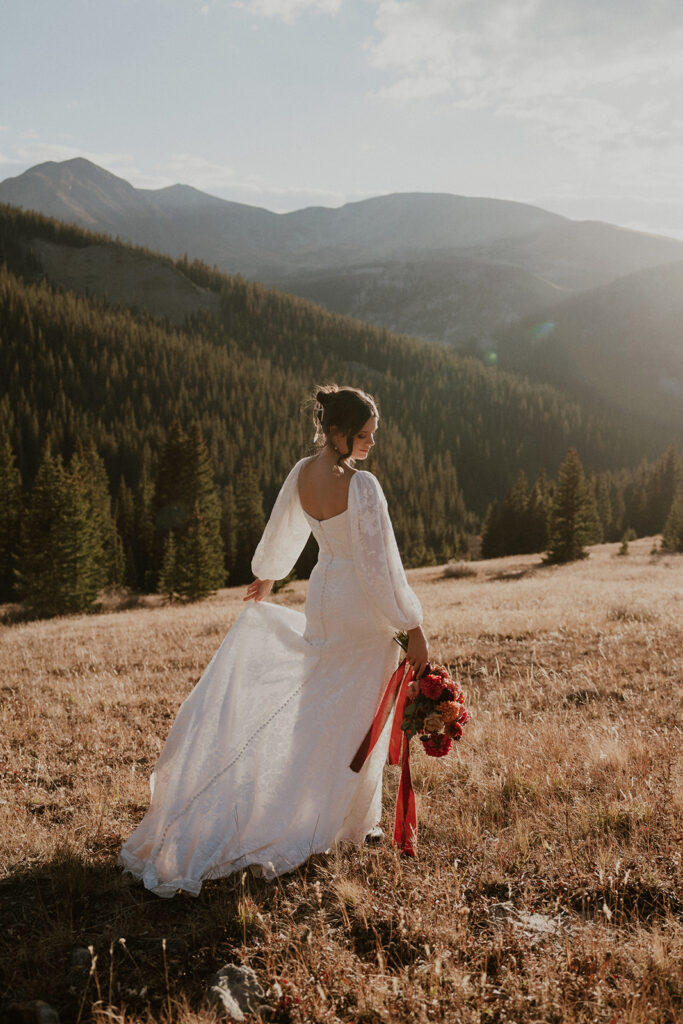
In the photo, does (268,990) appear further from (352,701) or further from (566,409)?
(566,409)

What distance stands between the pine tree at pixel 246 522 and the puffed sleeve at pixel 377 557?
59796 mm

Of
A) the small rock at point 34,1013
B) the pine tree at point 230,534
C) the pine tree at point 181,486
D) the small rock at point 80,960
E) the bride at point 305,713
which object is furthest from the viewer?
the pine tree at point 230,534

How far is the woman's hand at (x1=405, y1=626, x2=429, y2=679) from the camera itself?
164 inches

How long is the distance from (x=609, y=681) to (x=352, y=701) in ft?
15.9

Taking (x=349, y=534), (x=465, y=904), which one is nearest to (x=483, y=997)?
(x=465, y=904)

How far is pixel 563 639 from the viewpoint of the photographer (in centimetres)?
1036

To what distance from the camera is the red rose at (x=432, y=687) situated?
160 inches

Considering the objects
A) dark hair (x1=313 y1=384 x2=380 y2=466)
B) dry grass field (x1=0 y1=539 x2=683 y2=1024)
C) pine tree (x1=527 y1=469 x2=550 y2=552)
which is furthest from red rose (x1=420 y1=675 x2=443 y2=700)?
pine tree (x1=527 y1=469 x2=550 y2=552)

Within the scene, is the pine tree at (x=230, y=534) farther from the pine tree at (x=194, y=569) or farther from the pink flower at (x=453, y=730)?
the pink flower at (x=453, y=730)

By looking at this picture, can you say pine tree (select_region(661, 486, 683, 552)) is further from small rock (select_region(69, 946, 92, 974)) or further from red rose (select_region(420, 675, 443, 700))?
small rock (select_region(69, 946, 92, 974))

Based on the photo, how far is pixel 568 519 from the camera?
46469 millimetres

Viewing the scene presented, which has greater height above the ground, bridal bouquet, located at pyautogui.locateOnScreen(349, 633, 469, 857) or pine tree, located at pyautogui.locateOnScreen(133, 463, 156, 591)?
bridal bouquet, located at pyautogui.locateOnScreen(349, 633, 469, 857)

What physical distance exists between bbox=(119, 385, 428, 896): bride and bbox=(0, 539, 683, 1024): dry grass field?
241 mm

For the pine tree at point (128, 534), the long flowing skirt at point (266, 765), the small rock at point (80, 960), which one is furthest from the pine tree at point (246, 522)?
the small rock at point (80, 960)
